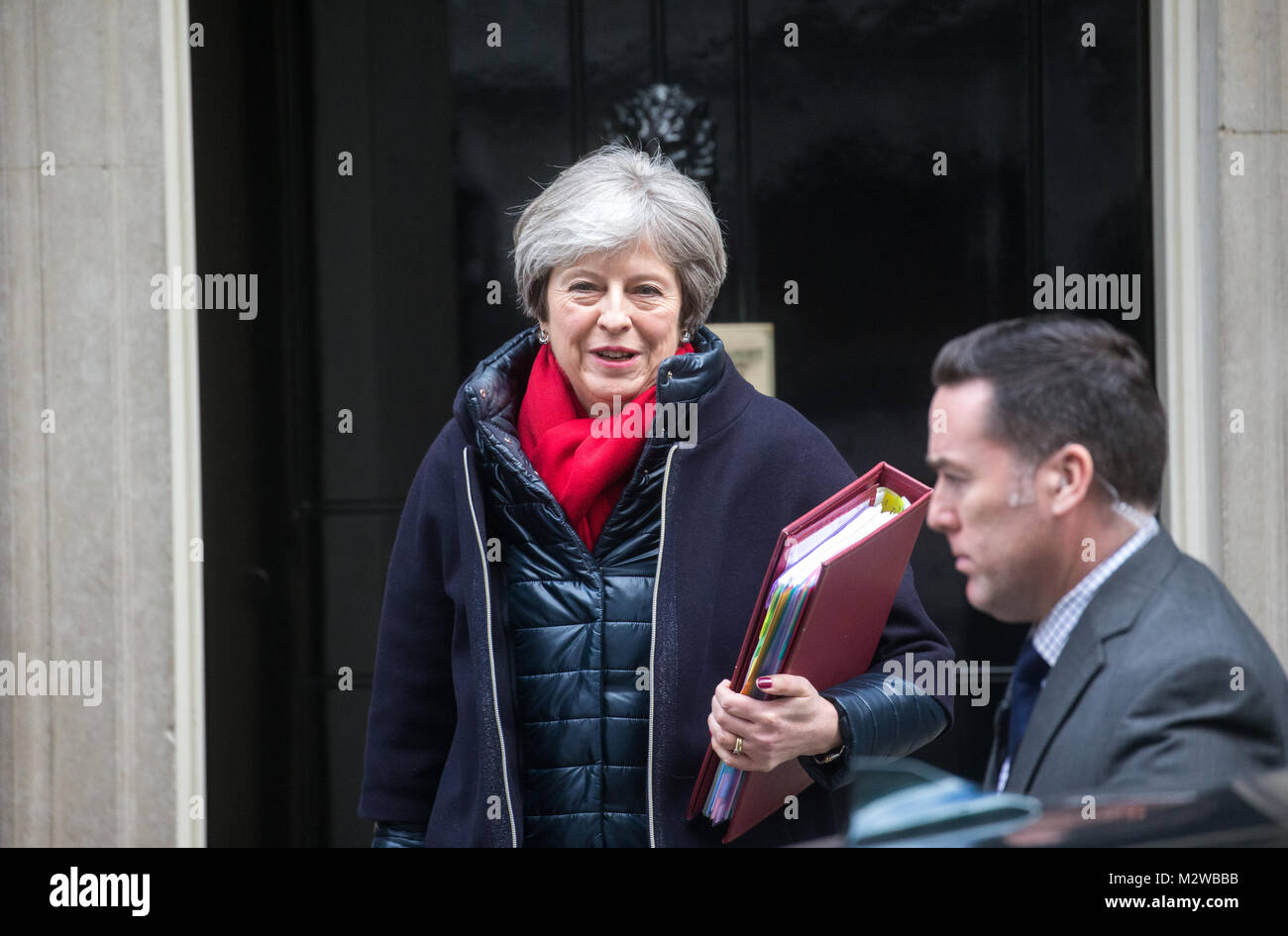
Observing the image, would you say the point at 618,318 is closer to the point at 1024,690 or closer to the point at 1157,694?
the point at 1024,690

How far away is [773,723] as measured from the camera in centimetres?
165

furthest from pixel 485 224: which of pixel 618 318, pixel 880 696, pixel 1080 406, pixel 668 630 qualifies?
pixel 1080 406

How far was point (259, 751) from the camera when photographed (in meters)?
3.21

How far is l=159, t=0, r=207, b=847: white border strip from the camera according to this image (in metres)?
2.94

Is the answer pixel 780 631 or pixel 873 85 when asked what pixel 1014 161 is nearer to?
pixel 873 85

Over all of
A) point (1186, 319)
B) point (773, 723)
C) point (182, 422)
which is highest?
point (1186, 319)

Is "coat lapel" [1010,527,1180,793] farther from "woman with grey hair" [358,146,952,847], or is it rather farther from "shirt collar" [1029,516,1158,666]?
"woman with grey hair" [358,146,952,847]

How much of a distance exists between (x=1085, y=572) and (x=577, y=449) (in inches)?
34.2

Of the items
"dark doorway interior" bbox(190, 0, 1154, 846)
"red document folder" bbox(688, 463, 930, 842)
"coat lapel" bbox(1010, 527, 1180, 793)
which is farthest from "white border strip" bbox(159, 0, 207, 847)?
"coat lapel" bbox(1010, 527, 1180, 793)

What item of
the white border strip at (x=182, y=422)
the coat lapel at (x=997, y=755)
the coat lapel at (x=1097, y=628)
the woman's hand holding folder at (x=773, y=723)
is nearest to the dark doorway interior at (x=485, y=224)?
the white border strip at (x=182, y=422)

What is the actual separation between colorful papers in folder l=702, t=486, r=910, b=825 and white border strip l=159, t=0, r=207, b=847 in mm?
1834

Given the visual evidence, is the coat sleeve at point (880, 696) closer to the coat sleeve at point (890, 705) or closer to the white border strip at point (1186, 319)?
the coat sleeve at point (890, 705)

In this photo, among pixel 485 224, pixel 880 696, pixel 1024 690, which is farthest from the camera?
pixel 485 224
